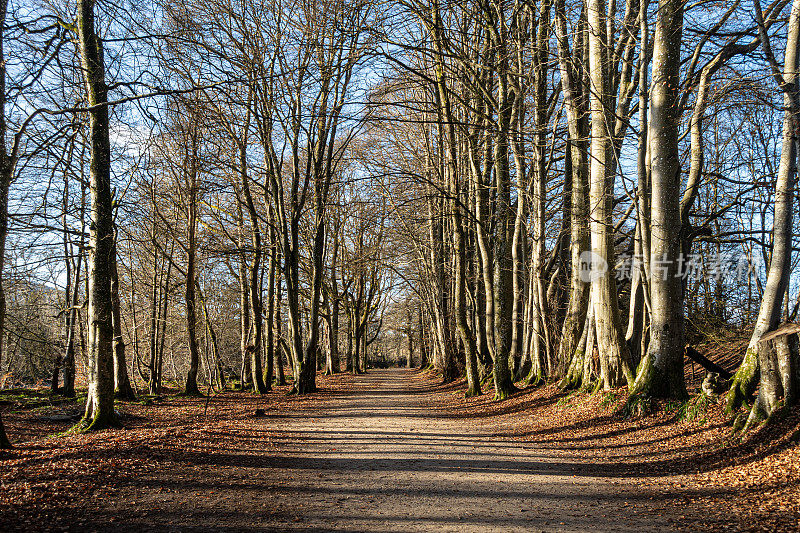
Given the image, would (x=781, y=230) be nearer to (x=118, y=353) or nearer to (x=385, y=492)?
(x=385, y=492)

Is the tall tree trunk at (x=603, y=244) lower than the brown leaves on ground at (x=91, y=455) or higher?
higher

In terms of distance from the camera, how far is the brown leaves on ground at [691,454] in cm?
469

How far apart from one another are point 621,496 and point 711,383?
3.24m

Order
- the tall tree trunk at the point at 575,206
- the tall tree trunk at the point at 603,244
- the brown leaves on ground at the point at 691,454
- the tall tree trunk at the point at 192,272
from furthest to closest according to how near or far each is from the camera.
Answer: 1. the tall tree trunk at the point at 192,272
2. the tall tree trunk at the point at 575,206
3. the tall tree trunk at the point at 603,244
4. the brown leaves on ground at the point at 691,454

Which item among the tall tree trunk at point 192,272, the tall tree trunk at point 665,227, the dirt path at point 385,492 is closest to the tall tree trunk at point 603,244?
the tall tree trunk at point 665,227

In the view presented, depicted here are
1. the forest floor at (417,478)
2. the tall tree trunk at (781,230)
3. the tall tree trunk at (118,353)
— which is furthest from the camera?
the tall tree trunk at (118,353)

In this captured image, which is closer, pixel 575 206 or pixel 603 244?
pixel 603 244

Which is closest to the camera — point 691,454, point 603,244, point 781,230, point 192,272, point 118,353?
point 691,454

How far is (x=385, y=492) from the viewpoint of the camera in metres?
5.59

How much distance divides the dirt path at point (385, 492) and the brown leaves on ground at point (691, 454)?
415 mm

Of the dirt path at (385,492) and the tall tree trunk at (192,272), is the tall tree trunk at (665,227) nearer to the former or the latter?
the dirt path at (385,492)

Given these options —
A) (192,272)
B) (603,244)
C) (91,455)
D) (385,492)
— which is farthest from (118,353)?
(603,244)

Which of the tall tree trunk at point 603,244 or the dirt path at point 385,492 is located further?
the tall tree trunk at point 603,244

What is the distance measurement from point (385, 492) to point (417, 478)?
729 millimetres
